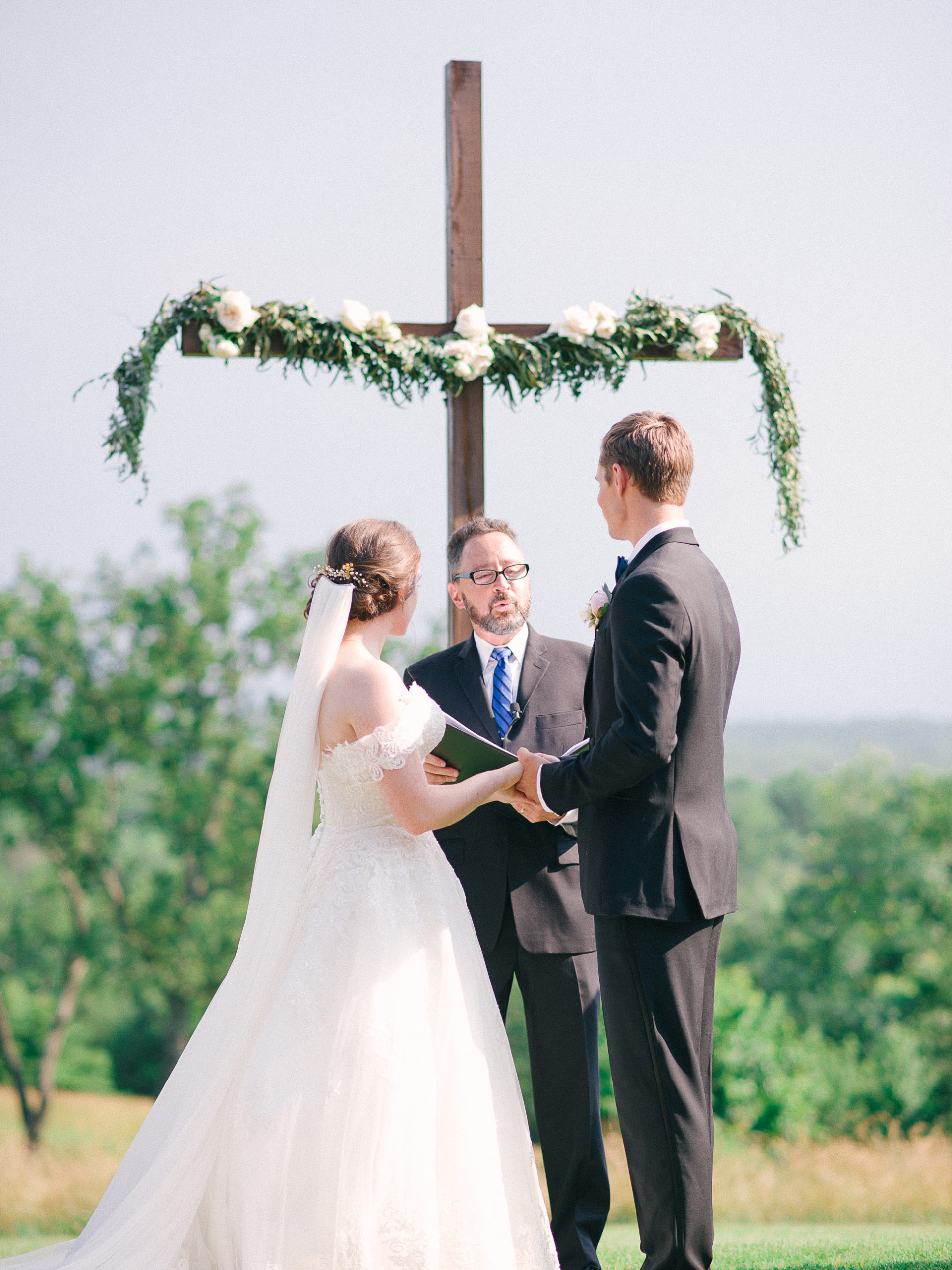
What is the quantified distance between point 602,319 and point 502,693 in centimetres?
143

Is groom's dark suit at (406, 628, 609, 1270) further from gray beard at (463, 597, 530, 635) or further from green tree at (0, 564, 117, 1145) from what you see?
green tree at (0, 564, 117, 1145)

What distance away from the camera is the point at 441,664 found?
12.3 feet

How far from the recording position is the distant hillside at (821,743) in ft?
90.9

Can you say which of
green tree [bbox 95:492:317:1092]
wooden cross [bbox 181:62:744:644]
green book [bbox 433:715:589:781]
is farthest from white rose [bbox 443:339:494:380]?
green tree [bbox 95:492:317:1092]

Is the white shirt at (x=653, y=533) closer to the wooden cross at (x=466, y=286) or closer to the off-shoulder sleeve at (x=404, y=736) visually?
the off-shoulder sleeve at (x=404, y=736)

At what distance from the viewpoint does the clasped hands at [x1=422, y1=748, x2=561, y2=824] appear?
321cm

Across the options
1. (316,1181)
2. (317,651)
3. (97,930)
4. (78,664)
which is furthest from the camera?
(78,664)

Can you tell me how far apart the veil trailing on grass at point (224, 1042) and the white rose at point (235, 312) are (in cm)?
121

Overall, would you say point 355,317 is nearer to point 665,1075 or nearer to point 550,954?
point 550,954

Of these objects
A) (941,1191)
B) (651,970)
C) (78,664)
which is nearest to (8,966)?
(78,664)

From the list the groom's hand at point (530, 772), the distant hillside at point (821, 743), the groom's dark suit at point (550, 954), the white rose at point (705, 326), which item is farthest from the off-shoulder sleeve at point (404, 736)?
the distant hillside at point (821, 743)

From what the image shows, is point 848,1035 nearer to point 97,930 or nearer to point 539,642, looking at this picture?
point 97,930

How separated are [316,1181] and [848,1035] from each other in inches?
769

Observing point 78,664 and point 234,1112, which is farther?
point 78,664
